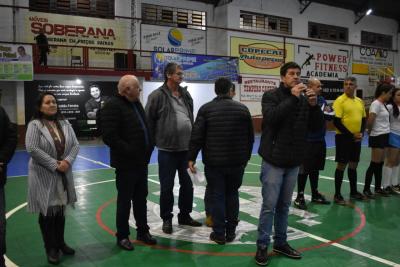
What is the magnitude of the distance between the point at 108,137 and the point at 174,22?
55.4ft

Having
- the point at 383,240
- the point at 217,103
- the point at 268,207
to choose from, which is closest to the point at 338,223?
the point at 383,240

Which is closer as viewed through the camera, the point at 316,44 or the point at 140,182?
the point at 140,182

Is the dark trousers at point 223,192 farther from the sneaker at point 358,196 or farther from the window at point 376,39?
the window at point 376,39

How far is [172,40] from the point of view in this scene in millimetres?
19984

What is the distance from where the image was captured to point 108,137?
4137 mm

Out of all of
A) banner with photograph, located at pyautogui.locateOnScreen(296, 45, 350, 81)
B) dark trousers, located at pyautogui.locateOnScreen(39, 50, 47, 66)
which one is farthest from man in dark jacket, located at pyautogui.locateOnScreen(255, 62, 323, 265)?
banner with photograph, located at pyautogui.locateOnScreen(296, 45, 350, 81)

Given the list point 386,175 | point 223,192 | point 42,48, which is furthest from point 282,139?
point 42,48

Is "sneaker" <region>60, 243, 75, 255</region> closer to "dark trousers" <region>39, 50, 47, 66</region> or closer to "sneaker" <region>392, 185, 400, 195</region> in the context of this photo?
"sneaker" <region>392, 185, 400, 195</region>

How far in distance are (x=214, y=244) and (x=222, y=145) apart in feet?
3.79

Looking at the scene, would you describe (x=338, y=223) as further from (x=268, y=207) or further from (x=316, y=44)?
(x=316, y=44)

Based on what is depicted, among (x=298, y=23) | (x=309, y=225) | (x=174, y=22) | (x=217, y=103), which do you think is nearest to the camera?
(x=217, y=103)

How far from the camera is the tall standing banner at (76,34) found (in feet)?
55.1

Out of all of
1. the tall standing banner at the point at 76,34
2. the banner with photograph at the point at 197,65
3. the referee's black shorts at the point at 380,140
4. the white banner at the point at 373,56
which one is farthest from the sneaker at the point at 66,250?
the white banner at the point at 373,56

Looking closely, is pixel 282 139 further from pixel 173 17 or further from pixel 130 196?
pixel 173 17
